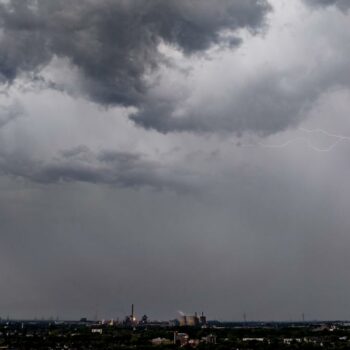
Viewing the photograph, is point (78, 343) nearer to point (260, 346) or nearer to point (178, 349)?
point (178, 349)

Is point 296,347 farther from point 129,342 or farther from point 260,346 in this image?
point 129,342

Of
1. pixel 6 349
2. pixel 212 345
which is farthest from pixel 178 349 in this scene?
pixel 6 349

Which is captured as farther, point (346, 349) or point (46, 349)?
point (46, 349)

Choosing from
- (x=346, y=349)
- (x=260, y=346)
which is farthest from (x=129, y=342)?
(x=346, y=349)

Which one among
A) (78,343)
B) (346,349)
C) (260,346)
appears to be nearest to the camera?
(346,349)

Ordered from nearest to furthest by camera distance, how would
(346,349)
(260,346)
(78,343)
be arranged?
(346,349)
(260,346)
(78,343)

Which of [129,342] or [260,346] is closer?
[260,346]

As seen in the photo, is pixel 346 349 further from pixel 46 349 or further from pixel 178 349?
pixel 46 349

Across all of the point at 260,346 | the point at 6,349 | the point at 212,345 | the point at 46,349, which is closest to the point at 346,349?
the point at 260,346
